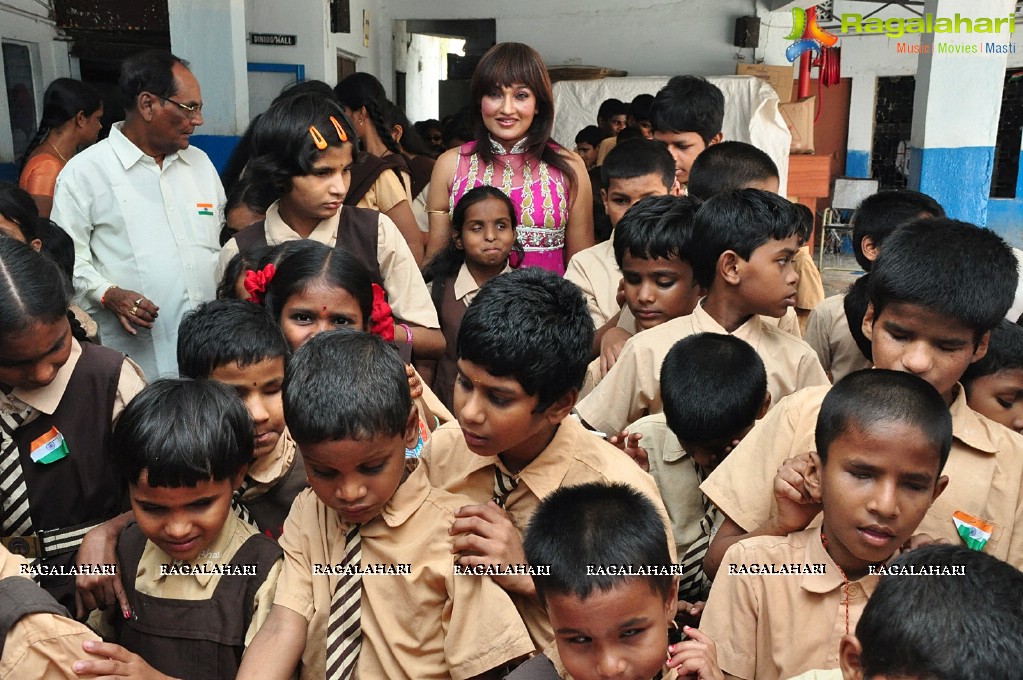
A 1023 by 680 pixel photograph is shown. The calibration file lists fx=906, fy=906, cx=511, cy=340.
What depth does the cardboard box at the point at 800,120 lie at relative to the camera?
27.4 ft

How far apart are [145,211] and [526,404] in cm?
214

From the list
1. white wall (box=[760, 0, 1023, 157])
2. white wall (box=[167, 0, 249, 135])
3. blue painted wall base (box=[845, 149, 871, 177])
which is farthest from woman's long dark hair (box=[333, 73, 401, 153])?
blue painted wall base (box=[845, 149, 871, 177])

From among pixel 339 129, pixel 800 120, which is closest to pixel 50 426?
pixel 339 129

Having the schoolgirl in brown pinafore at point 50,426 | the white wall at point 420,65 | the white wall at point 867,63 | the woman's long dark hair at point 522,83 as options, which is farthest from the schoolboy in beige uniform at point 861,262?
the white wall at point 867,63

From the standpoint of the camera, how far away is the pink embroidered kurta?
3.42m

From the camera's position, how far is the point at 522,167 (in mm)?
3484

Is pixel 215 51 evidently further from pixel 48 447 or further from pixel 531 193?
pixel 48 447

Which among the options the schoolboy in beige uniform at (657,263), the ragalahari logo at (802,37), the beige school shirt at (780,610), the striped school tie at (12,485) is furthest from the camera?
the ragalahari logo at (802,37)

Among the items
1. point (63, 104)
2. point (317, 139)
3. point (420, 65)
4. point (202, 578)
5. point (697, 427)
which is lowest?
point (202, 578)

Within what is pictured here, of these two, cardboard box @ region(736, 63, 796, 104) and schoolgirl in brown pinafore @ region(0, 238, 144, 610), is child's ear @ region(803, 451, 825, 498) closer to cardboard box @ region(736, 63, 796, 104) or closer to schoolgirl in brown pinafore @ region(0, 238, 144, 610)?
schoolgirl in brown pinafore @ region(0, 238, 144, 610)

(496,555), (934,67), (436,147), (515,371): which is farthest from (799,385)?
(436,147)

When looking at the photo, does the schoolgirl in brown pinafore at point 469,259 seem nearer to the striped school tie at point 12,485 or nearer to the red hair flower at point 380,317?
the red hair flower at point 380,317

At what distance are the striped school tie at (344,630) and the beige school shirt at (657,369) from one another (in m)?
0.93

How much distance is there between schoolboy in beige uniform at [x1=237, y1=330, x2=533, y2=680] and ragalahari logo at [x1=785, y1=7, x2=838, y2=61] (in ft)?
26.9
